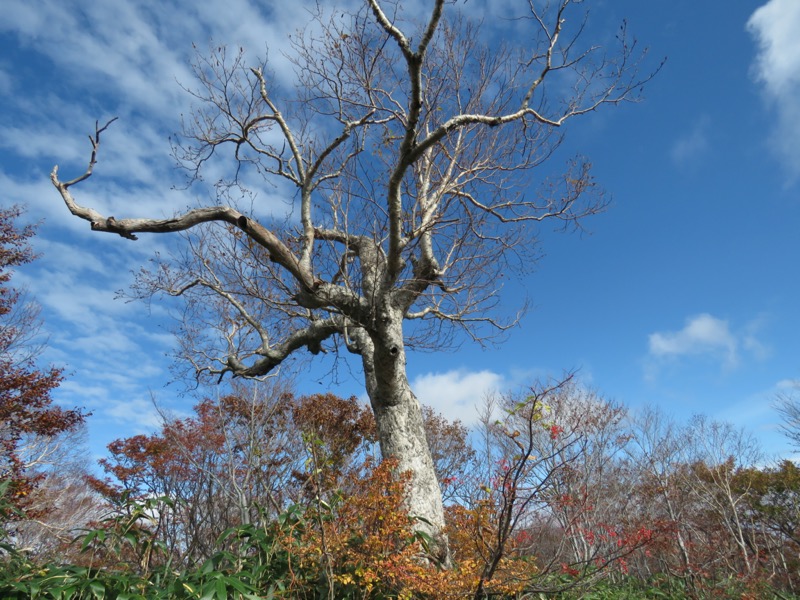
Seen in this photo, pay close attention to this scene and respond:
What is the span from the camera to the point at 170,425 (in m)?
8.41

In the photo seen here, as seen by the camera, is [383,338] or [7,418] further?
[7,418]

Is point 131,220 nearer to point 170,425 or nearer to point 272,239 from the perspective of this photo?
point 272,239

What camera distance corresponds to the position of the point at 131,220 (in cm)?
386

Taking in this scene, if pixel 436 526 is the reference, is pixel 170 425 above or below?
above

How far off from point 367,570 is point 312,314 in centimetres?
372

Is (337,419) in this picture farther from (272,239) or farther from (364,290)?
(272,239)

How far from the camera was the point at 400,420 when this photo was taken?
4.93 m

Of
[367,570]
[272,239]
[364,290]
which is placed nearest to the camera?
[367,570]

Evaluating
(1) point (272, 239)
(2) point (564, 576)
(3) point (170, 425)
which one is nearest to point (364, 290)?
(1) point (272, 239)

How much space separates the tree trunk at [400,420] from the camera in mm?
4504

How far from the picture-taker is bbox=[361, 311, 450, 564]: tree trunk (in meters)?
4.50

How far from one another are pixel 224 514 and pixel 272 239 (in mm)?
4690

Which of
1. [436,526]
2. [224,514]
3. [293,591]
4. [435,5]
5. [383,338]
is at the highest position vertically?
[435,5]

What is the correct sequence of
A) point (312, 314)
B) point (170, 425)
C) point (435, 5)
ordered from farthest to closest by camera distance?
point (170, 425)
point (312, 314)
point (435, 5)
